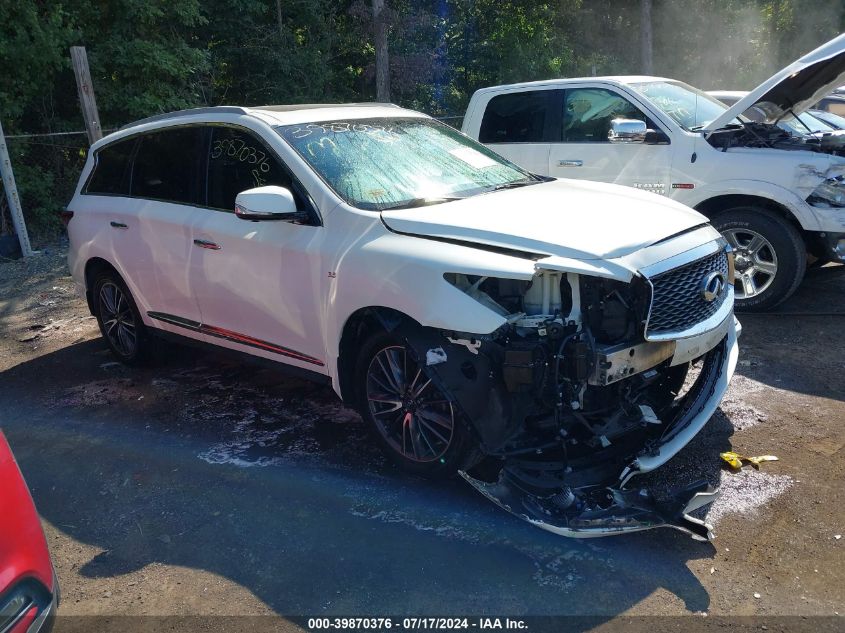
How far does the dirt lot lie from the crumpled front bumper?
0.43ft

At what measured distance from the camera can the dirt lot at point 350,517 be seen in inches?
124

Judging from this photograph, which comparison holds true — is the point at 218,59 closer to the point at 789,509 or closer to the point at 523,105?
the point at 523,105

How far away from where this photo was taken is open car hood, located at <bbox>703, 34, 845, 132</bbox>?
580 centimetres

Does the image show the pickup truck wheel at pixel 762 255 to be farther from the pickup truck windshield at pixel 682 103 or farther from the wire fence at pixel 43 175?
the wire fence at pixel 43 175

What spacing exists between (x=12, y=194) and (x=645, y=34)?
20.3 metres

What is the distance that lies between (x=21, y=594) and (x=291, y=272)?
7.84 ft

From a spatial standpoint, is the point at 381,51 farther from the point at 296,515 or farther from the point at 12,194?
the point at 296,515

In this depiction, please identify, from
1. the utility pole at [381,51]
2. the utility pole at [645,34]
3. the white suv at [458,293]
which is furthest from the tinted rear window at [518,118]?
the utility pole at [645,34]

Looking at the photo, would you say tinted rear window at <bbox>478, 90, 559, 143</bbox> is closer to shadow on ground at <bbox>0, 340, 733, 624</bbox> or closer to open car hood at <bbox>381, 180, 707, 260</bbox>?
open car hood at <bbox>381, 180, 707, 260</bbox>

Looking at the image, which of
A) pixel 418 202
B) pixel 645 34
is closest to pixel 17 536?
pixel 418 202

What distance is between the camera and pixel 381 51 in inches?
736

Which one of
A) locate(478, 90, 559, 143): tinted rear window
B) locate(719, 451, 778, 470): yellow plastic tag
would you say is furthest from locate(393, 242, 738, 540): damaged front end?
locate(478, 90, 559, 143): tinted rear window

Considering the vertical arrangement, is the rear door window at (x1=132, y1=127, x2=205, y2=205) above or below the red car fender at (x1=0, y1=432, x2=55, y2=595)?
above

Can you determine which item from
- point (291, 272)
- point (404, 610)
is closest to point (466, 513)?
point (404, 610)
